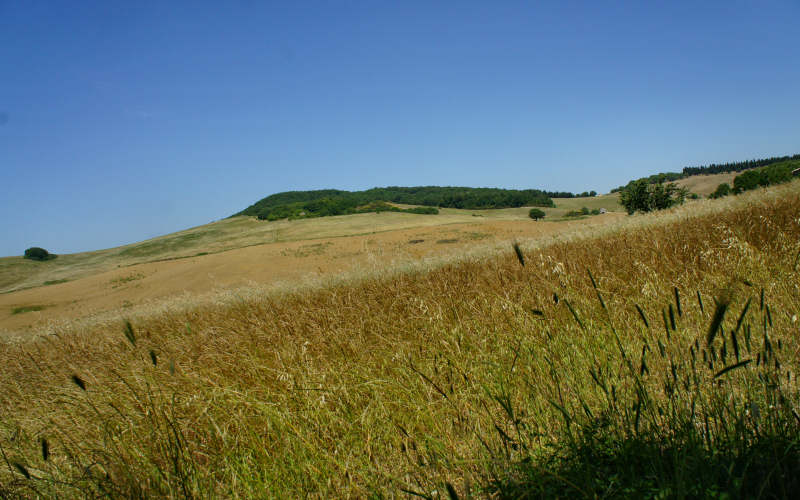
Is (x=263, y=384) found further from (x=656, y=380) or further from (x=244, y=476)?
(x=656, y=380)

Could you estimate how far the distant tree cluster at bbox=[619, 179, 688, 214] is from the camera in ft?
97.0

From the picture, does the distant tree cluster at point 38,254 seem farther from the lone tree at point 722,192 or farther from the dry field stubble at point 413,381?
the lone tree at point 722,192

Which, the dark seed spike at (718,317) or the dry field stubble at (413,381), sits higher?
the dark seed spike at (718,317)

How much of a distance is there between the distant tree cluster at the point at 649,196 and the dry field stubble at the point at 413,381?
90.7 ft

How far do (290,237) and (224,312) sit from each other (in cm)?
4997

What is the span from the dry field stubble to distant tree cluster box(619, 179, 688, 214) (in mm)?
27649

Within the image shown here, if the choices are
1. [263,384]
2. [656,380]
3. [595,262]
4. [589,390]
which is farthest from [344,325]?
[595,262]

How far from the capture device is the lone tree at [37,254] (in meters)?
67.1

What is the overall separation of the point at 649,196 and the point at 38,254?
3757 inches

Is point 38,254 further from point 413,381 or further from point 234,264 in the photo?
point 413,381

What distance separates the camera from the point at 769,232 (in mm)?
6023

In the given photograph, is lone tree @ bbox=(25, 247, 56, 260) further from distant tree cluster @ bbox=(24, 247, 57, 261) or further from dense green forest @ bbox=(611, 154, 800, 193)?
dense green forest @ bbox=(611, 154, 800, 193)

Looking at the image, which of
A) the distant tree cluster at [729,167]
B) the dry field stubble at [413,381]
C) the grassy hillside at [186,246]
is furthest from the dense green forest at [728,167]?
the dry field stubble at [413,381]

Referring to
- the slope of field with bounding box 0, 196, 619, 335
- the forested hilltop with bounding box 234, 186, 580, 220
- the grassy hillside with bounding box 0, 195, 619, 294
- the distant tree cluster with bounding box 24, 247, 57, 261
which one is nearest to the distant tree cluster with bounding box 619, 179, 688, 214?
the slope of field with bounding box 0, 196, 619, 335
